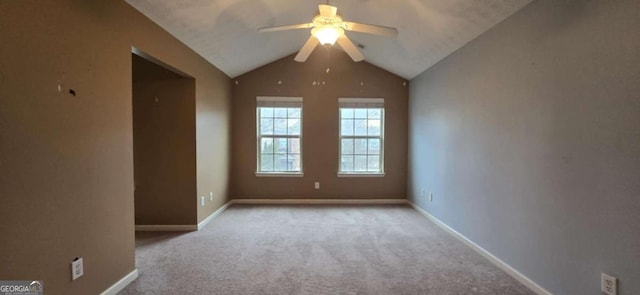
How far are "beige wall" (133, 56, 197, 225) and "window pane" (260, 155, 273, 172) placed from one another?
1714 millimetres

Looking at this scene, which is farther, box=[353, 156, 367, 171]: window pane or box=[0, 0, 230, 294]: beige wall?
box=[353, 156, 367, 171]: window pane

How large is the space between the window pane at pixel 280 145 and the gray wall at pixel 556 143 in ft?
9.81

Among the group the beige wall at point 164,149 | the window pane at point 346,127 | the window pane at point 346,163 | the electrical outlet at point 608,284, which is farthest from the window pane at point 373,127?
the electrical outlet at point 608,284

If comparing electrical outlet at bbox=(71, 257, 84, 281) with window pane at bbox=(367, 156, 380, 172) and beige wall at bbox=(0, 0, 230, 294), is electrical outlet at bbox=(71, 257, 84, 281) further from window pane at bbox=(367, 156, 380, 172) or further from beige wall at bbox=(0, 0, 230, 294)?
window pane at bbox=(367, 156, 380, 172)

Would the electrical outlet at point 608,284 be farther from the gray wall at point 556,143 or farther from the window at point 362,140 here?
the window at point 362,140

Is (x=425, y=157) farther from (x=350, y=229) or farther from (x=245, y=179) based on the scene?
(x=245, y=179)

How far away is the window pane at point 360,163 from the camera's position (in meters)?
5.49

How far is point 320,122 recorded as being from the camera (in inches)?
211

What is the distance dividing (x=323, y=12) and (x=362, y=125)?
3.33 meters

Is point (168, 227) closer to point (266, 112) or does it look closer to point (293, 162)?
point (293, 162)

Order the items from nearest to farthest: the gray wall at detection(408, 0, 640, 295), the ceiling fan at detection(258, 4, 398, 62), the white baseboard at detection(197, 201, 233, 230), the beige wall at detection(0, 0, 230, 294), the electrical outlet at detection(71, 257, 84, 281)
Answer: the beige wall at detection(0, 0, 230, 294)
the gray wall at detection(408, 0, 640, 295)
the electrical outlet at detection(71, 257, 84, 281)
the ceiling fan at detection(258, 4, 398, 62)
the white baseboard at detection(197, 201, 233, 230)

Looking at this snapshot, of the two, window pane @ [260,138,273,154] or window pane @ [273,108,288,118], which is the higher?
window pane @ [273,108,288,118]

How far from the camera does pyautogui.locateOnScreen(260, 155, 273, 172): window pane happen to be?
541 centimetres

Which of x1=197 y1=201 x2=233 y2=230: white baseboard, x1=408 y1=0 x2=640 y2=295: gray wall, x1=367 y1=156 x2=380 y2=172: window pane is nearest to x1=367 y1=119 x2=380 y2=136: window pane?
x1=367 y1=156 x2=380 y2=172: window pane
